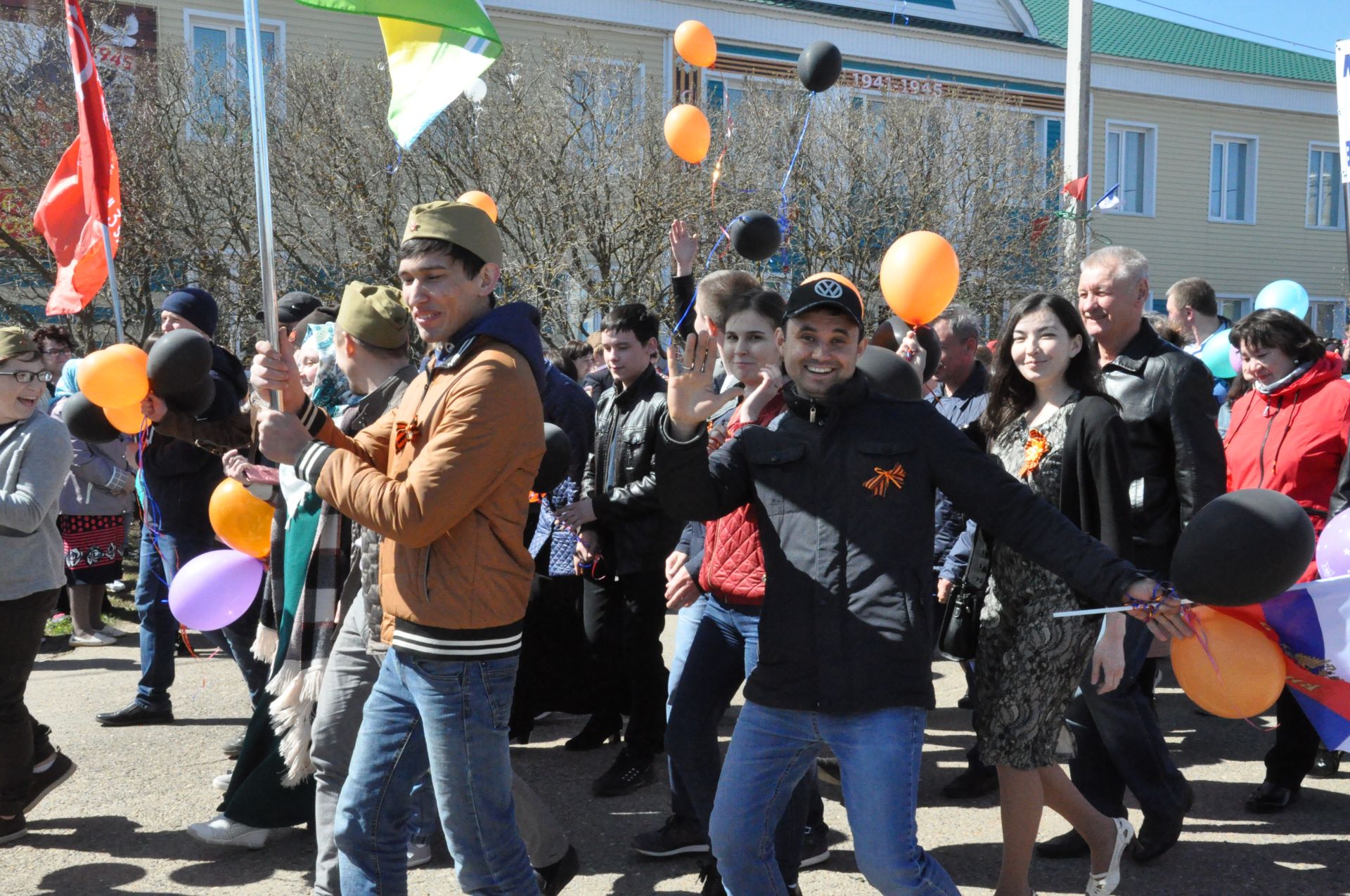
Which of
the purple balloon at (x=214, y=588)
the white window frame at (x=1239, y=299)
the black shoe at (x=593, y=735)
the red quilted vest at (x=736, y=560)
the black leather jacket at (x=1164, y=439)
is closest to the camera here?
the red quilted vest at (x=736, y=560)

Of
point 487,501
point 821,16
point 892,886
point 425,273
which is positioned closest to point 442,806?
point 487,501

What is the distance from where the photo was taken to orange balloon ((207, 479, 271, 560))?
4.99 m

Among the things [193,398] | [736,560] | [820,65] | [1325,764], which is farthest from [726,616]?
[820,65]

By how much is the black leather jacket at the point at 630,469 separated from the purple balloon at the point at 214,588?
144cm

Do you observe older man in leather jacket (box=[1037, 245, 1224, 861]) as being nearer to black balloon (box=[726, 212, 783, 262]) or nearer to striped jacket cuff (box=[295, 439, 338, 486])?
black balloon (box=[726, 212, 783, 262])

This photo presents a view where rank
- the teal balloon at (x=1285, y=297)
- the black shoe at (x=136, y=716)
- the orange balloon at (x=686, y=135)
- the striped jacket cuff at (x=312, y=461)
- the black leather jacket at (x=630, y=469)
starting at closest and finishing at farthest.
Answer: the striped jacket cuff at (x=312, y=461) → the black leather jacket at (x=630, y=469) → the black shoe at (x=136, y=716) → the orange balloon at (x=686, y=135) → the teal balloon at (x=1285, y=297)

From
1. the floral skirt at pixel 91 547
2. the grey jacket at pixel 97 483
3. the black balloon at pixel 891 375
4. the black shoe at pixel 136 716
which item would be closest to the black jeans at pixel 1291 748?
the black balloon at pixel 891 375

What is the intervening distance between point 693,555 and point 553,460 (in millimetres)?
677

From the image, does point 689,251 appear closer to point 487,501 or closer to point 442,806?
point 487,501

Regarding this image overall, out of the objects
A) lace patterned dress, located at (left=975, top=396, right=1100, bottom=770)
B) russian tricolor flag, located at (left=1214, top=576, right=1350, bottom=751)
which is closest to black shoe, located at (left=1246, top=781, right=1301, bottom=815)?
russian tricolor flag, located at (left=1214, top=576, right=1350, bottom=751)

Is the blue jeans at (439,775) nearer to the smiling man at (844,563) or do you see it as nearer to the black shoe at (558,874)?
the smiling man at (844,563)

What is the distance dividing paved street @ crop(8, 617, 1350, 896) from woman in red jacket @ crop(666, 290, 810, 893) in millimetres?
544

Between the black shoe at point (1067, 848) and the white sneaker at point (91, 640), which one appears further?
the white sneaker at point (91, 640)

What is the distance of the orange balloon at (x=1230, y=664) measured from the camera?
3.56 metres
